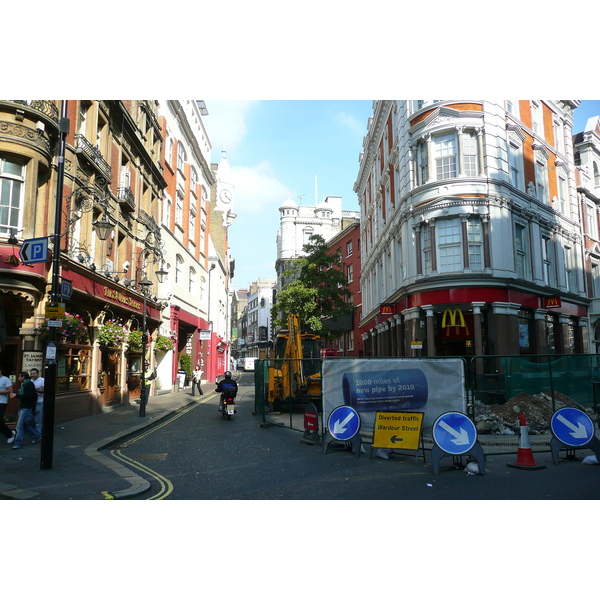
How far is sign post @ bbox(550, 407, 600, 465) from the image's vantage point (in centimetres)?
950

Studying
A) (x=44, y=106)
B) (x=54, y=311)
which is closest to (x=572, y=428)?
(x=54, y=311)

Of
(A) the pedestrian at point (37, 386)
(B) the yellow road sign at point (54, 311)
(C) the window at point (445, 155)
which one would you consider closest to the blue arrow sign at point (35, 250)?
(B) the yellow road sign at point (54, 311)

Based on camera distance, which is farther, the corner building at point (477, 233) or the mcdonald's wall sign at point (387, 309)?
the mcdonald's wall sign at point (387, 309)

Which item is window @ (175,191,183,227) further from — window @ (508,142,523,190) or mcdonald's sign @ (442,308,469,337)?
window @ (508,142,523,190)

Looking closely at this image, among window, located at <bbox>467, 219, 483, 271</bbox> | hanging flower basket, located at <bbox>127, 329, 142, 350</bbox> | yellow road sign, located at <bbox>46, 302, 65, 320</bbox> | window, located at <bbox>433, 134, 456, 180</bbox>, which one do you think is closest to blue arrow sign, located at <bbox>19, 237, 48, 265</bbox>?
yellow road sign, located at <bbox>46, 302, 65, 320</bbox>

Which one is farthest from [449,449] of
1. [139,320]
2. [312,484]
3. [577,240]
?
[577,240]

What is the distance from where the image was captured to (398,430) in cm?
992

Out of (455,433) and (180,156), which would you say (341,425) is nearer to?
(455,433)

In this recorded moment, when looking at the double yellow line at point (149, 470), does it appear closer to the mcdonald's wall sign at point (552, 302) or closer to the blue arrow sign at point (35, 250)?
the blue arrow sign at point (35, 250)

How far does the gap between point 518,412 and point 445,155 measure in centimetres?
1369

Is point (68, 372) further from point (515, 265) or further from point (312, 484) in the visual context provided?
point (515, 265)

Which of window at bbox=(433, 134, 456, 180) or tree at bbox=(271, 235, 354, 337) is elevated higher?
window at bbox=(433, 134, 456, 180)

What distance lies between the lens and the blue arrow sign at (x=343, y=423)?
10.3m

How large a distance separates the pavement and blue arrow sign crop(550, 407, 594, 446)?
7.66 metres
